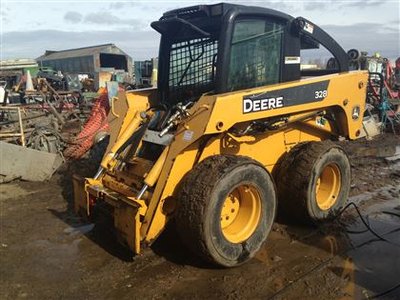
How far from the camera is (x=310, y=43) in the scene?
5703mm

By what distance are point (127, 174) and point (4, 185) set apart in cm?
372

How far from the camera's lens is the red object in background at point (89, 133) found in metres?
8.95

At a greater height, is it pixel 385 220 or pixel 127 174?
pixel 127 174

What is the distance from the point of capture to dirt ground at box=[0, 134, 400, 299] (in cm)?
410

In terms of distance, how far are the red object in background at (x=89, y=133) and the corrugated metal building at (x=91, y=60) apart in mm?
23038

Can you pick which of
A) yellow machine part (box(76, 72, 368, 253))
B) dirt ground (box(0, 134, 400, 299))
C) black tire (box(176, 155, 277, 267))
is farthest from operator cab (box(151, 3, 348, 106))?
dirt ground (box(0, 134, 400, 299))

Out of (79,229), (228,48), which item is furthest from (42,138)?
(228,48)

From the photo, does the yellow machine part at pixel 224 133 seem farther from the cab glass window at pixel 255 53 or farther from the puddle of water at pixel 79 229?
the puddle of water at pixel 79 229

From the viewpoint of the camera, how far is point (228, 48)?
4.71m

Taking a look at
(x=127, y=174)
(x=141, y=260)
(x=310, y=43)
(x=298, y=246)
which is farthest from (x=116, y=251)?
(x=310, y=43)

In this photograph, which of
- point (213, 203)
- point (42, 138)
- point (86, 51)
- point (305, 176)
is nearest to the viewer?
point (213, 203)

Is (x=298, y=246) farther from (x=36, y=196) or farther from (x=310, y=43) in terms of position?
(x=36, y=196)

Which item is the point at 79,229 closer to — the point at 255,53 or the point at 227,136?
the point at 227,136

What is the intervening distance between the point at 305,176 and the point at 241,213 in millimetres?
966
